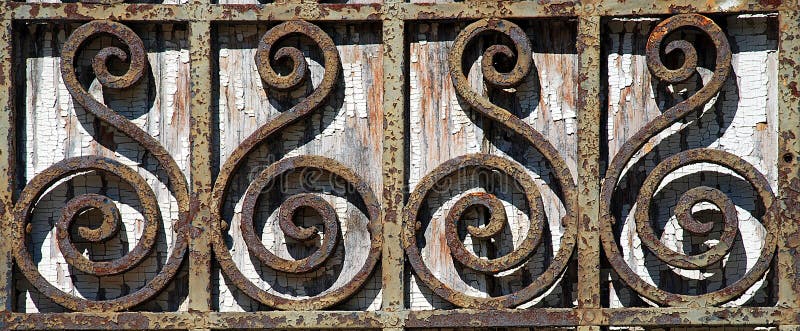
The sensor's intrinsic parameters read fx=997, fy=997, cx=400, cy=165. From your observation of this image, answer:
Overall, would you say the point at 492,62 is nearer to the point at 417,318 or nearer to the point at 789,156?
the point at 417,318

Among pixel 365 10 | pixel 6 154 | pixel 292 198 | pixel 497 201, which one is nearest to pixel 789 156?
pixel 497 201

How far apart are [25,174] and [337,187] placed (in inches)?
32.4

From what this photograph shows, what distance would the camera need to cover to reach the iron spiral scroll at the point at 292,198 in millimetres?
2547

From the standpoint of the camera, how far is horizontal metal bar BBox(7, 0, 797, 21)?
2.54 m

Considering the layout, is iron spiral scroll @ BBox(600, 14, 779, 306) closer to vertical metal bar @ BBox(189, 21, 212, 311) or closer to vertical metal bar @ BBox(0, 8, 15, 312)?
vertical metal bar @ BBox(189, 21, 212, 311)

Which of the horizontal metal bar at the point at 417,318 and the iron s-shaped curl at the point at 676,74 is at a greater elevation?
the iron s-shaped curl at the point at 676,74

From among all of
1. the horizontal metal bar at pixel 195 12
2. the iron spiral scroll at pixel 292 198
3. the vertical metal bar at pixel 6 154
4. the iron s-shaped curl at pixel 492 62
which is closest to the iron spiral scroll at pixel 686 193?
the iron s-shaped curl at pixel 492 62

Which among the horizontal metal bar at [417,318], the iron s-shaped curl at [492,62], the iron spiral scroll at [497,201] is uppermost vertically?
the iron s-shaped curl at [492,62]

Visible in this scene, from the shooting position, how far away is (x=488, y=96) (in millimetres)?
2621

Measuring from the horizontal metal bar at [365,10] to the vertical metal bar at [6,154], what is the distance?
8cm

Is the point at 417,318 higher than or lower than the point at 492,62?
lower

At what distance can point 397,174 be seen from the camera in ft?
8.32

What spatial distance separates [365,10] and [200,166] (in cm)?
58

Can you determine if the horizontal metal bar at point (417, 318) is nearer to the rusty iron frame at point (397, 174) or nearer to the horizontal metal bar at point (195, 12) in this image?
the rusty iron frame at point (397, 174)
